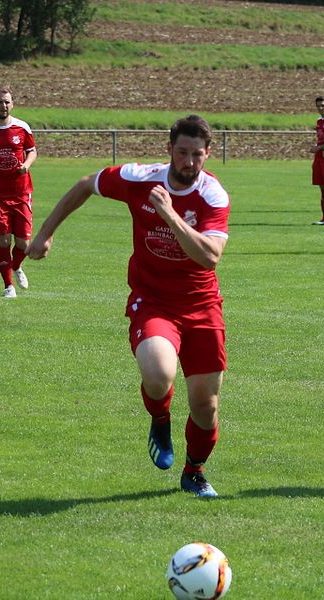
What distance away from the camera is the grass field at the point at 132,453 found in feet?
18.5

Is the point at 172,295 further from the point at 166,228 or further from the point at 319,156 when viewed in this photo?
the point at 319,156

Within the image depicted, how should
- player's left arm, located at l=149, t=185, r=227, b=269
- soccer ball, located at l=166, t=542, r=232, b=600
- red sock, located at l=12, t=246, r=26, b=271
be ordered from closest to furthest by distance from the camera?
soccer ball, located at l=166, t=542, r=232, b=600 < player's left arm, located at l=149, t=185, r=227, b=269 < red sock, located at l=12, t=246, r=26, b=271

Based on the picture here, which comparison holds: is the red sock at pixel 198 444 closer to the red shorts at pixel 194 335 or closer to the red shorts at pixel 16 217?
the red shorts at pixel 194 335

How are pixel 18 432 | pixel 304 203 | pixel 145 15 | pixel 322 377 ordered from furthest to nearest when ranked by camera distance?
pixel 145 15 → pixel 304 203 → pixel 322 377 → pixel 18 432

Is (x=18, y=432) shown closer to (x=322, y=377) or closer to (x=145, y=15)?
(x=322, y=377)

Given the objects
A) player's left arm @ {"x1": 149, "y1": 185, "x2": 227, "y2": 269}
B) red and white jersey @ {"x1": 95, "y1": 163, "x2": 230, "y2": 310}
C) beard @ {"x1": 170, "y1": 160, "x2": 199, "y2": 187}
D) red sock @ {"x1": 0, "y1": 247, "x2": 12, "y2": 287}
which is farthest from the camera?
red sock @ {"x1": 0, "y1": 247, "x2": 12, "y2": 287}

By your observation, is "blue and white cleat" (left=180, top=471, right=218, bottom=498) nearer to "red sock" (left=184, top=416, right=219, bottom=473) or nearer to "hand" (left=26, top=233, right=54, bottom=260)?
"red sock" (left=184, top=416, right=219, bottom=473)

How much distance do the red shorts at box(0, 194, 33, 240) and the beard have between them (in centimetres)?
805

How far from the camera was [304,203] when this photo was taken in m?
27.7

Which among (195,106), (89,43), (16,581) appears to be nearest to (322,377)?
(16,581)

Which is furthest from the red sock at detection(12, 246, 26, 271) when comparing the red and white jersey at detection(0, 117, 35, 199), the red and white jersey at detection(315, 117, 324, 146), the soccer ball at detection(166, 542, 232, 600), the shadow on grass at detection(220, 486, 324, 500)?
the soccer ball at detection(166, 542, 232, 600)

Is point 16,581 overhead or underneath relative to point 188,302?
underneath

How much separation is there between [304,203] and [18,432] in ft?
65.9

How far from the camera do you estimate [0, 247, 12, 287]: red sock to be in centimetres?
1423
